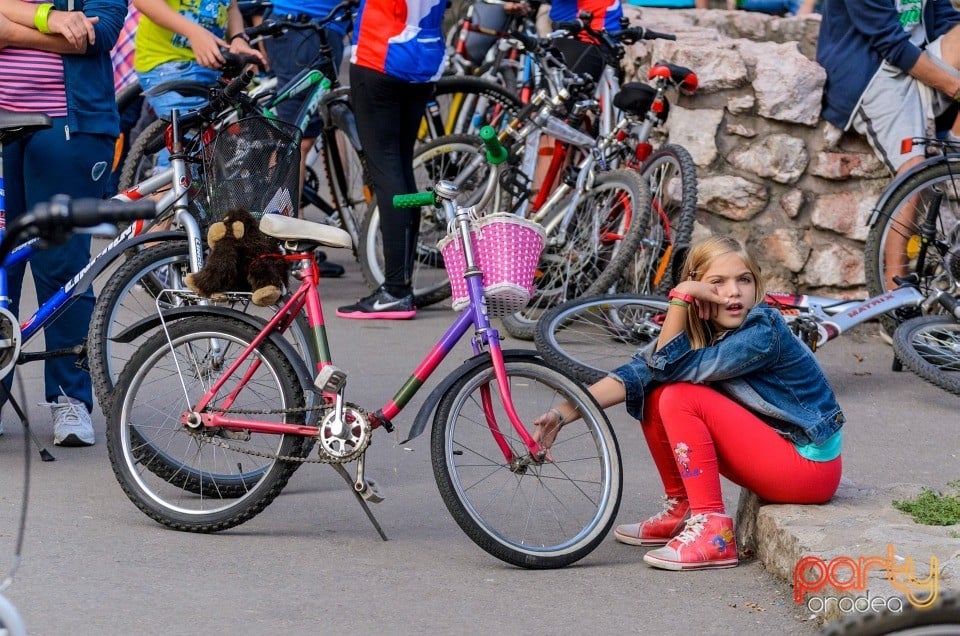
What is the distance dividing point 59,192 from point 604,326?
2562mm

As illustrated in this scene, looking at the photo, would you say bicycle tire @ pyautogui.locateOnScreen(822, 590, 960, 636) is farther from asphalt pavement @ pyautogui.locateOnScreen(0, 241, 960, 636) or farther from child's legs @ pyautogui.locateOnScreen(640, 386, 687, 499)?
child's legs @ pyautogui.locateOnScreen(640, 386, 687, 499)

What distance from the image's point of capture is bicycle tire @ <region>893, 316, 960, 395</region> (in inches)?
237

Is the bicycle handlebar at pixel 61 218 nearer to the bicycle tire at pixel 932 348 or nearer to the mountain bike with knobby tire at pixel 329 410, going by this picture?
the mountain bike with knobby tire at pixel 329 410

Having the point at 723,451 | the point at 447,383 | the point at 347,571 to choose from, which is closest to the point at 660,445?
the point at 723,451

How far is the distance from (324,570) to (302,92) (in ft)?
13.5

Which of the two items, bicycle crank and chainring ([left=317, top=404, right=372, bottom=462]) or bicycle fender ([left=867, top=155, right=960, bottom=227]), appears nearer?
bicycle crank and chainring ([left=317, top=404, right=372, bottom=462])

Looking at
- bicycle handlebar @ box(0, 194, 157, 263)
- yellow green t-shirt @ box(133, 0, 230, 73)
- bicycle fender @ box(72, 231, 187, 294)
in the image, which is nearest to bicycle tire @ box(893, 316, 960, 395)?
bicycle fender @ box(72, 231, 187, 294)

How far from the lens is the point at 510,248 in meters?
4.22

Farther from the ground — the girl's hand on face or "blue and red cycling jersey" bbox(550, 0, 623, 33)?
"blue and red cycling jersey" bbox(550, 0, 623, 33)

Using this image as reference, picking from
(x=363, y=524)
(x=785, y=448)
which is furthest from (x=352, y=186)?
(x=785, y=448)

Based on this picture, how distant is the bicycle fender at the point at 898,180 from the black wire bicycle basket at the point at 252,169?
3.13 meters

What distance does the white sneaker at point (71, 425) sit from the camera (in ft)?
17.6

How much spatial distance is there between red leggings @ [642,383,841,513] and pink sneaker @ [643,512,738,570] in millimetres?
42

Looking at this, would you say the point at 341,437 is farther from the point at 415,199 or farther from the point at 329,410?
the point at 415,199
